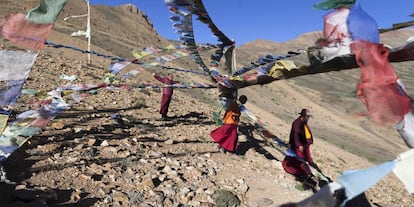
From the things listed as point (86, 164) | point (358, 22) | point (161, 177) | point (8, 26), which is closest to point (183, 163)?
point (161, 177)

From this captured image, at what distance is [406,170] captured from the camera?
2082mm

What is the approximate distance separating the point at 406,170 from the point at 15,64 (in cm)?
392

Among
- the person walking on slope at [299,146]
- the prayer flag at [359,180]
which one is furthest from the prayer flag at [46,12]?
the person walking on slope at [299,146]

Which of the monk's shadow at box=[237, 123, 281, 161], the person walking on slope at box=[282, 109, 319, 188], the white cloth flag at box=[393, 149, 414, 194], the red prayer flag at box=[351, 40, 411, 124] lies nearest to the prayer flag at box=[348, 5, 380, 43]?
the red prayer flag at box=[351, 40, 411, 124]

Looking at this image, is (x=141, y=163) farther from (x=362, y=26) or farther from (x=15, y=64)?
(x=362, y=26)

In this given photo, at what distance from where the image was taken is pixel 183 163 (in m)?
6.08

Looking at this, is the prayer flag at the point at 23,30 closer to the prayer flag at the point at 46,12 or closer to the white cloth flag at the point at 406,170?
the prayer flag at the point at 46,12

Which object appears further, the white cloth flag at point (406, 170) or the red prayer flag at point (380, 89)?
the red prayer flag at point (380, 89)

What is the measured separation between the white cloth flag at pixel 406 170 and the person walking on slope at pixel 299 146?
11.5ft

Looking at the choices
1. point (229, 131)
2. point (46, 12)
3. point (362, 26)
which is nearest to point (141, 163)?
point (229, 131)

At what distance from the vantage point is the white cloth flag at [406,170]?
2.05m

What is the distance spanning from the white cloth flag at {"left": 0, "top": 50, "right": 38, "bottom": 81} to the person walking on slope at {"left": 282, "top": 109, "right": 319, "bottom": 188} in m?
3.98

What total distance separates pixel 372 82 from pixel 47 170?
4.31 meters

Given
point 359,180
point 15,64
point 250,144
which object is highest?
point 15,64
